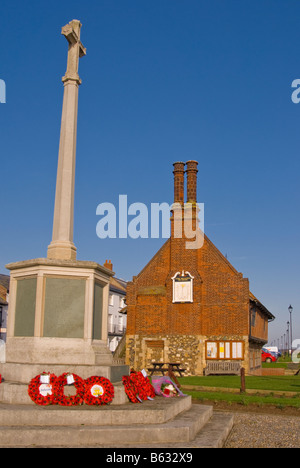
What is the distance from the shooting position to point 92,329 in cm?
980

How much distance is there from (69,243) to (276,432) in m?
6.18

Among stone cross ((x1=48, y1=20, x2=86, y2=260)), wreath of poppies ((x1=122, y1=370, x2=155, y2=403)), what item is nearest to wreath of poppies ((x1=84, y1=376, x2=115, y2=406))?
wreath of poppies ((x1=122, y1=370, x2=155, y2=403))

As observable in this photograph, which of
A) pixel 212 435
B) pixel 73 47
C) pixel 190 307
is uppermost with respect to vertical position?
pixel 73 47

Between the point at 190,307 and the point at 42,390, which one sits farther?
the point at 190,307

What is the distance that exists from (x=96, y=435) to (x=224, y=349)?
26700 mm

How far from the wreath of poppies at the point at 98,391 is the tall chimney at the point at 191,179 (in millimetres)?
27848

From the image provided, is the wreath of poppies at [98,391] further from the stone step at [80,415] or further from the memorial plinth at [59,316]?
the memorial plinth at [59,316]

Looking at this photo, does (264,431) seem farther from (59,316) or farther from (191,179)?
(191,179)

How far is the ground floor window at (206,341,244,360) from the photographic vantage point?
32.6 metres

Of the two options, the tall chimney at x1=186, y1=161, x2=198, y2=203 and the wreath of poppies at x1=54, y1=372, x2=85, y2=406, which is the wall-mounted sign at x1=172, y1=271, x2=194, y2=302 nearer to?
the tall chimney at x1=186, y1=161, x2=198, y2=203

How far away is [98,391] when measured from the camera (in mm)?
8586

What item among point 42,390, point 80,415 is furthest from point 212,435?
point 42,390
